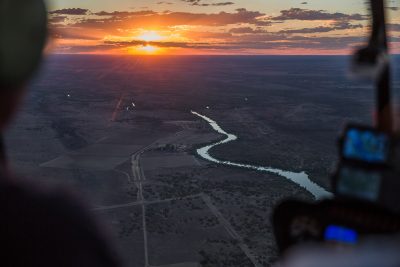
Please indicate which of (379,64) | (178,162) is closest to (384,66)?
(379,64)

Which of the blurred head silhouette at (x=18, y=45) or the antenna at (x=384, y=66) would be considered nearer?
the blurred head silhouette at (x=18, y=45)

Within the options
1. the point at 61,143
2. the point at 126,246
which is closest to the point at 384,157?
the point at 126,246

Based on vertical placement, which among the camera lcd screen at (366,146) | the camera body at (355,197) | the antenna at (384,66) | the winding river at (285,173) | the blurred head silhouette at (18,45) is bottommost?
the winding river at (285,173)

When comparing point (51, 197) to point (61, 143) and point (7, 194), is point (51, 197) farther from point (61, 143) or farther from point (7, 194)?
point (61, 143)

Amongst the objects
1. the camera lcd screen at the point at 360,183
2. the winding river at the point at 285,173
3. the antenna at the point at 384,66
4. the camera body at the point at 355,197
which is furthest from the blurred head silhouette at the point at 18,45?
the winding river at the point at 285,173

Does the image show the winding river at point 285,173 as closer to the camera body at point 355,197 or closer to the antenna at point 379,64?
the antenna at point 379,64

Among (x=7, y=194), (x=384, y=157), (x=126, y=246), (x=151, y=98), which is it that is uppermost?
(x=7, y=194)
